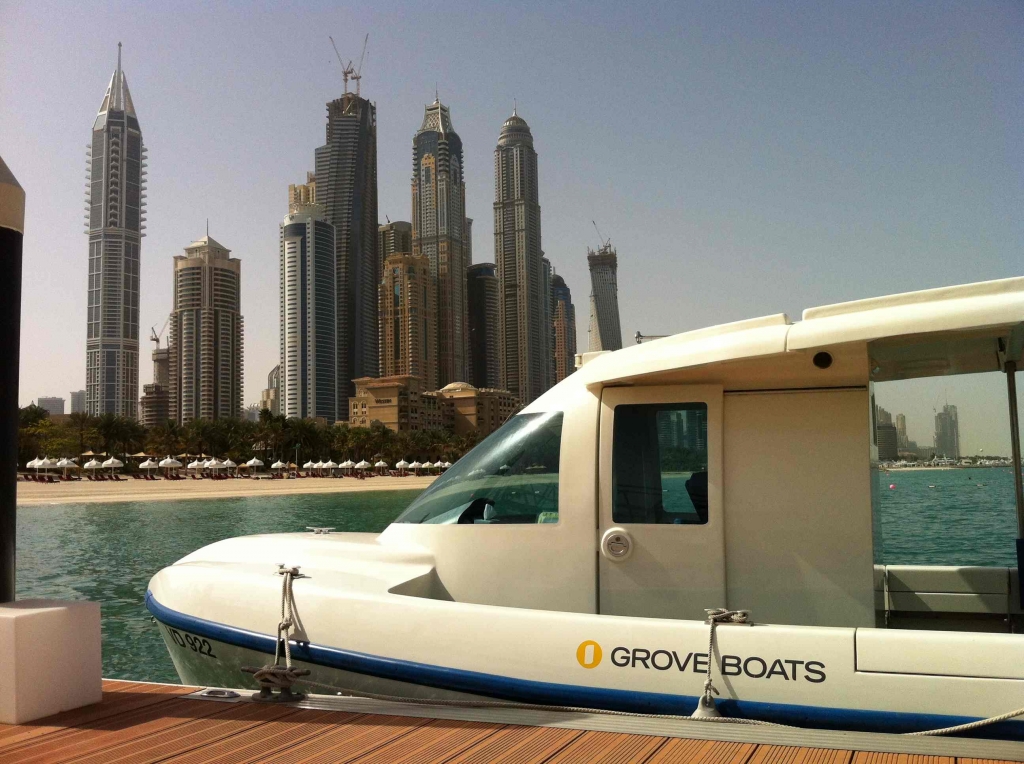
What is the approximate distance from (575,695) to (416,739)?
782mm

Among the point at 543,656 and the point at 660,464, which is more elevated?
the point at 660,464

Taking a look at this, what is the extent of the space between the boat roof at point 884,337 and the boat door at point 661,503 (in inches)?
9.7

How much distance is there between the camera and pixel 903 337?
3.99m

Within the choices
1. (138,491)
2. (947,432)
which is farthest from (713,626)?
(138,491)

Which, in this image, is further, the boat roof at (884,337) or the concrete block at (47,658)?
the concrete block at (47,658)

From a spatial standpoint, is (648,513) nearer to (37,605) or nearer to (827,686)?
(827,686)

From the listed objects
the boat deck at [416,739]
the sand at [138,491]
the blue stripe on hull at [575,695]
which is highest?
the blue stripe on hull at [575,695]

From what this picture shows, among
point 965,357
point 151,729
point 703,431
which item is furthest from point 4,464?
point 965,357

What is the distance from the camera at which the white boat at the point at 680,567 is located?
12.0 ft

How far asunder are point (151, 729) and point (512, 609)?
5.78 feet

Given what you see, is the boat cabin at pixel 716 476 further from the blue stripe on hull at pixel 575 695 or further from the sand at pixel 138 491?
the sand at pixel 138 491

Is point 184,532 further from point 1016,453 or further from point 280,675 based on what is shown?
point 1016,453

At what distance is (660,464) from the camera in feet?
15.2

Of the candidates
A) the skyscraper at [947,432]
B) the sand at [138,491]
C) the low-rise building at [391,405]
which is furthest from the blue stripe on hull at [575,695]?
the low-rise building at [391,405]
